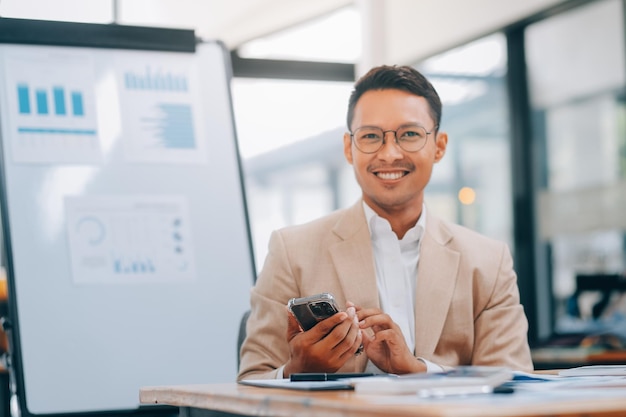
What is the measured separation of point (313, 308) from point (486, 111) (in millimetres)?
4721

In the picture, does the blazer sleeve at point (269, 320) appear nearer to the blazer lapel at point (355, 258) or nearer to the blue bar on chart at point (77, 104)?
the blazer lapel at point (355, 258)

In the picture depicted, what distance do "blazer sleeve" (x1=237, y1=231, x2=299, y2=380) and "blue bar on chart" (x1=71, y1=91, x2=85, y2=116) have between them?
109cm

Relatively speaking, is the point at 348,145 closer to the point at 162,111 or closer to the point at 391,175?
the point at 391,175

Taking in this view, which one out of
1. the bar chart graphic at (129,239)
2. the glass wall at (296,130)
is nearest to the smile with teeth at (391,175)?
the bar chart graphic at (129,239)

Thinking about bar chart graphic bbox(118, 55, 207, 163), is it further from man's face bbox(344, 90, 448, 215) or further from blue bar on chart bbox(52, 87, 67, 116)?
man's face bbox(344, 90, 448, 215)

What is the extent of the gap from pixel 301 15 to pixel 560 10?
2.03 m

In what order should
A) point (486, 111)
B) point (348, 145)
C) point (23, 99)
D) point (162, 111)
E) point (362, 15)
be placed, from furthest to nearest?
point (362, 15), point (486, 111), point (162, 111), point (23, 99), point (348, 145)

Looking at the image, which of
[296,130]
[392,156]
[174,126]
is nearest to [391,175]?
[392,156]

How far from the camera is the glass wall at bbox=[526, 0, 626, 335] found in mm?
5203

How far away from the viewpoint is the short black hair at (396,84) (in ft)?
7.22

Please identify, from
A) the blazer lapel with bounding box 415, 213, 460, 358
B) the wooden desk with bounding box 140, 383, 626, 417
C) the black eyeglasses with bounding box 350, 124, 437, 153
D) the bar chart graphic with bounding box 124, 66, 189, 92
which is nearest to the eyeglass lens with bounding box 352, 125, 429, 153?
the black eyeglasses with bounding box 350, 124, 437, 153

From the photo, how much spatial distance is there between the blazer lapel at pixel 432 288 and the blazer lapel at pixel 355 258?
0.36ft

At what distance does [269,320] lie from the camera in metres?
2.18

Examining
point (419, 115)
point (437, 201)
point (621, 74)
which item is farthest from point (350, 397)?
point (437, 201)
